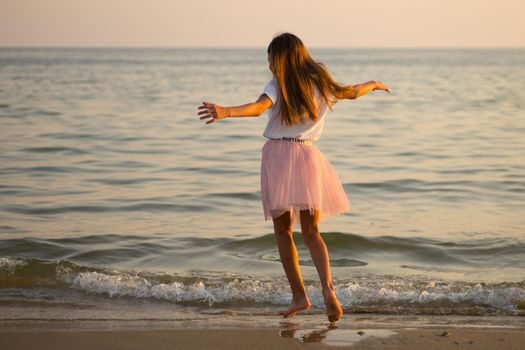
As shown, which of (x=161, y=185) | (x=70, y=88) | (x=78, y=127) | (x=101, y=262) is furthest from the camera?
(x=70, y=88)

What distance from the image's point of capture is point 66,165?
543 inches

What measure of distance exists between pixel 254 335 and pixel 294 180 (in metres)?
0.99

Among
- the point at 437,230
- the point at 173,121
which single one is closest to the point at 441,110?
the point at 173,121

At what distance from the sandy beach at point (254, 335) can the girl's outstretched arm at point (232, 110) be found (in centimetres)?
131

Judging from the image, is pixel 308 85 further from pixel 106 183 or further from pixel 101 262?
pixel 106 183

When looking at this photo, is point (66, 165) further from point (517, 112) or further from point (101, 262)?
point (517, 112)

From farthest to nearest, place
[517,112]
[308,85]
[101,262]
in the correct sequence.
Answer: [517,112] < [101,262] < [308,85]

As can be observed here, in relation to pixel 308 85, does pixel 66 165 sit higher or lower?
lower

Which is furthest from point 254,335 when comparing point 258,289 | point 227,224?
point 227,224

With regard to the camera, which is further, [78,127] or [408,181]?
[78,127]

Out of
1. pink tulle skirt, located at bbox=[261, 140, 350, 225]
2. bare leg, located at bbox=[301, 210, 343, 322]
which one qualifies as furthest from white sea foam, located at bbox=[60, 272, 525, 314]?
pink tulle skirt, located at bbox=[261, 140, 350, 225]

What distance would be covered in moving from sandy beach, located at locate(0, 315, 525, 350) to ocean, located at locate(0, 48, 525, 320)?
0.54 m

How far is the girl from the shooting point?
5.16 meters

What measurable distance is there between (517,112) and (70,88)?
19.7 m
